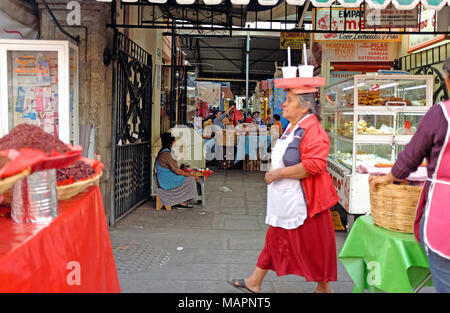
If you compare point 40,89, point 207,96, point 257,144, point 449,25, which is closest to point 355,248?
point 40,89

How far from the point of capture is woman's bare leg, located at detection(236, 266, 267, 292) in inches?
147

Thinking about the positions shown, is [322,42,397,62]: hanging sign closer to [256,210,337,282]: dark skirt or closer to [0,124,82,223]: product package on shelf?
[256,210,337,282]: dark skirt

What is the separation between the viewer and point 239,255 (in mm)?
5047

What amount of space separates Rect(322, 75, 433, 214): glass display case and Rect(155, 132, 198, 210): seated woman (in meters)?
2.56

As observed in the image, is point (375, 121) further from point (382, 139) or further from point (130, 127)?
point (130, 127)

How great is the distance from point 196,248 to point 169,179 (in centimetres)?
226

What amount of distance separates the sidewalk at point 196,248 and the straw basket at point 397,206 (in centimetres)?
156

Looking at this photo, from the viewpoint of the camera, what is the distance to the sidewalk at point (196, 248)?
4.11 metres

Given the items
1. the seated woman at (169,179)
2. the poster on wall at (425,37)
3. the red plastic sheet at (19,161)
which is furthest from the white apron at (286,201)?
the poster on wall at (425,37)

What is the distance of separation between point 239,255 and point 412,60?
257 inches

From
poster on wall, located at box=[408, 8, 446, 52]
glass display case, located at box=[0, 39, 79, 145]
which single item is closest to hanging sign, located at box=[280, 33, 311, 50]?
poster on wall, located at box=[408, 8, 446, 52]

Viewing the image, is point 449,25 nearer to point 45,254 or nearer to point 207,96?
point 45,254

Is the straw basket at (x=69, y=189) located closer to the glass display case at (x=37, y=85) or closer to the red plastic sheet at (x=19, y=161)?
the red plastic sheet at (x=19, y=161)

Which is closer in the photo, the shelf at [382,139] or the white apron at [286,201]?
the white apron at [286,201]
